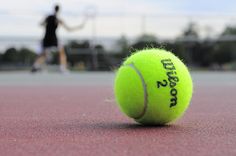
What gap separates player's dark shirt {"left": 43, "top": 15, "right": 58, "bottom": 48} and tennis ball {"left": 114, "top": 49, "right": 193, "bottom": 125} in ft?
31.7

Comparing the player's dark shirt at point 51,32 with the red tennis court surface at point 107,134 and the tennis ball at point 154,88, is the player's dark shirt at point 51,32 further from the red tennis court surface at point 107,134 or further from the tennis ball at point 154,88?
the tennis ball at point 154,88

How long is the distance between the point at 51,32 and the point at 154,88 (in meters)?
9.91

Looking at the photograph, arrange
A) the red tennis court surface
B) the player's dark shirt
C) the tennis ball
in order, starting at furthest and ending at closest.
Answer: the player's dark shirt, the tennis ball, the red tennis court surface

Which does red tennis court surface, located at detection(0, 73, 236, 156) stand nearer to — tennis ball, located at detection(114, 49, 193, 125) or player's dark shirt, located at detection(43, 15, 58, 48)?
tennis ball, located at detection(114, 49, 193, 125)

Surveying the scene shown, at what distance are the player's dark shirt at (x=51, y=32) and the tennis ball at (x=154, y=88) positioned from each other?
966cm

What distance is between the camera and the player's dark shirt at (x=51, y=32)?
1264 cm

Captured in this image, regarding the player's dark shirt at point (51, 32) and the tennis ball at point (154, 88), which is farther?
the player's dark shirt at point (51, 32)

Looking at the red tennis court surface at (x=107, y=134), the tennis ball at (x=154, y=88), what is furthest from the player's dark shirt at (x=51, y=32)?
the tennis ball at (x=154, y=88)

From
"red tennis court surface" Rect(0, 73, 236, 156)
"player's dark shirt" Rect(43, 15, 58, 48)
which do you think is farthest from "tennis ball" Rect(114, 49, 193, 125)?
"player's dark shirt" Rect(43, 15, 58, 48)

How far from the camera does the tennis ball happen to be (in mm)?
2980

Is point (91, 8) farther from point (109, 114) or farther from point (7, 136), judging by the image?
point (7, 136)

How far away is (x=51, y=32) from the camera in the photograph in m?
12.6

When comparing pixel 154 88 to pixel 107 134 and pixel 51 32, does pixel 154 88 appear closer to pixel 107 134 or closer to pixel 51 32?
pixel 107 134

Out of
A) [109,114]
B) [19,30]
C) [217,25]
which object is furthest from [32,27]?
[109,114]
